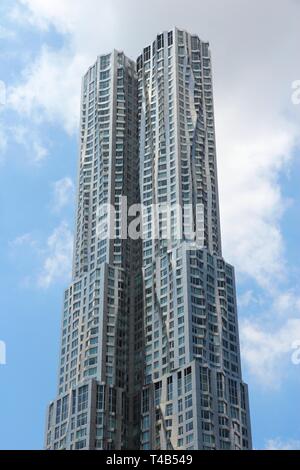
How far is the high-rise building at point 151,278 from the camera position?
377 feet

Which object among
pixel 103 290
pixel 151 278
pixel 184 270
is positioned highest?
pixel 151 278

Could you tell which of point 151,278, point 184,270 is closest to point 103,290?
point 151,278

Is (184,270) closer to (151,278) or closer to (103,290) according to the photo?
(151,278)

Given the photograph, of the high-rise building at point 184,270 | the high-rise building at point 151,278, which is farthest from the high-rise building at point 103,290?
the high-rise building at point 184,270

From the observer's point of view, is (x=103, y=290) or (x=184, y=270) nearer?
(x=184, y=270)

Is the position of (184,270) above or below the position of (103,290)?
above

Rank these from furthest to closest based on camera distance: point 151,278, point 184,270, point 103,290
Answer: point 151,278
point 103,290
point 184,270

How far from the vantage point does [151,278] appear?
5177 inches

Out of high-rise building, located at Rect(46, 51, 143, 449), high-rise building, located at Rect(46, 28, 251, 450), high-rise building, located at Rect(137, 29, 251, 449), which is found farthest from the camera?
high-rise building, located at Rect(46, 51, 143, 449)

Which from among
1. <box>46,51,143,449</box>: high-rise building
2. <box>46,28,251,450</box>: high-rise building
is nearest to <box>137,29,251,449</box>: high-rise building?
<box>46,28,251,450</box>: high-rise building

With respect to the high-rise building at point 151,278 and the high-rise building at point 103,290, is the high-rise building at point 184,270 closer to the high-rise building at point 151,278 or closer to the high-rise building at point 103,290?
the high-rise building at point 151,278

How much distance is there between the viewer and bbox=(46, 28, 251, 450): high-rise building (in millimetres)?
114875

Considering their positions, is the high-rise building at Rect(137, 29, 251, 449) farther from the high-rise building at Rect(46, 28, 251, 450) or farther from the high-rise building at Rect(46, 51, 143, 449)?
the high-rise building at Rect(46, 51, 143, 449)
